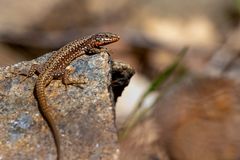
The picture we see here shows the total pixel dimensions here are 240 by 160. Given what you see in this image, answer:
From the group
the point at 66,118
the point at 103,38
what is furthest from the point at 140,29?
the point at 66,118

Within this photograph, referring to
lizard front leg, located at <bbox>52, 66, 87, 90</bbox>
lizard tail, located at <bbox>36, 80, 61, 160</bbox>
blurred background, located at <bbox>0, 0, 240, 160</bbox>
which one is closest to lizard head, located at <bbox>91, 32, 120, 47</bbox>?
lizard front leg, located at <bbox>52, 66, 87, 90</bbox>

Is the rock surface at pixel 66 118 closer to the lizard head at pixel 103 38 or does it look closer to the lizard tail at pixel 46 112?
the lizard tail at pixel 46 112

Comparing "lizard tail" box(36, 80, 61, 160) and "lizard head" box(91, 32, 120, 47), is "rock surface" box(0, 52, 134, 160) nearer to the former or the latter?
"lizard tail" box(36, 80, 61, 160)

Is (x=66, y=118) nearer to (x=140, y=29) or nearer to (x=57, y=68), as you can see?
(x=57, y=68)

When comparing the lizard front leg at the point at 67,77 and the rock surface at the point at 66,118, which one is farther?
the lizard front leg at the point at 67,77

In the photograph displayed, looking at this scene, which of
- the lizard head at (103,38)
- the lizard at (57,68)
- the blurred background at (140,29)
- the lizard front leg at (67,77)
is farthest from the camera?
the blurred background at (140,29)

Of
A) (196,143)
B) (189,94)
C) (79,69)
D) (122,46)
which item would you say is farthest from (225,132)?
(122,46)

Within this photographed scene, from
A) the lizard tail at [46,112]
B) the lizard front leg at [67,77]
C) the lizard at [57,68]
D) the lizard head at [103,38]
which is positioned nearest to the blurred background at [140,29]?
the lizard head at [103,38]
